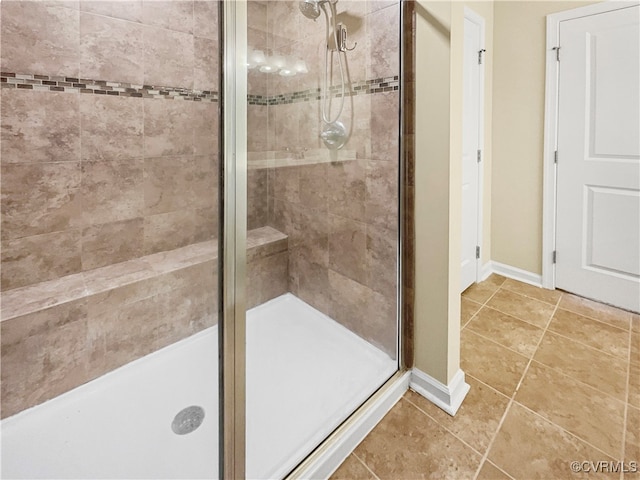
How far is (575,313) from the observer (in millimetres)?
2145

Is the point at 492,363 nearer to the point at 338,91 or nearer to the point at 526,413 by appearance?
the point at 526,413

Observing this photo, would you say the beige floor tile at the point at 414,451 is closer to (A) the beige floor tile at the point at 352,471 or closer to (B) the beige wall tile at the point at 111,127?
(A) the beige floor tile at the point at 352,471

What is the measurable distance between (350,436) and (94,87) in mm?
1922

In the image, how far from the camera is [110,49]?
1.61 m

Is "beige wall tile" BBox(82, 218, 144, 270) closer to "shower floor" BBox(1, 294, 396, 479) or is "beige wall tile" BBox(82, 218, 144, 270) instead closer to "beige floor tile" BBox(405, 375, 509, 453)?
"shower floor" BBox(1, 294, 396, 479)

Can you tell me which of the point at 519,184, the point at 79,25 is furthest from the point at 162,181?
the point at 519,184

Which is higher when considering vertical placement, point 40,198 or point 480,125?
point 480,125

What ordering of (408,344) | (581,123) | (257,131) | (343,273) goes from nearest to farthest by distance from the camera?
(257,131)
(408,344)
(343,273)
(581,123)

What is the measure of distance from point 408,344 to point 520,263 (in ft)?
5.44

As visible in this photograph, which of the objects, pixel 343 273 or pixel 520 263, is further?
pixel 520 263

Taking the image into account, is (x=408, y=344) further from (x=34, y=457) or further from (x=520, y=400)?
(x=34, y=457)

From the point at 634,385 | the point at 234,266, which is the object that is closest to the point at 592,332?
the point at 634,385

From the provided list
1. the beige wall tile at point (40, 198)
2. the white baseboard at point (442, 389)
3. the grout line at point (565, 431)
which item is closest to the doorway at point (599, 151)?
the grout line at point (565, 431)

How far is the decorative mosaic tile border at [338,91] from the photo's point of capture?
1.40 metres
